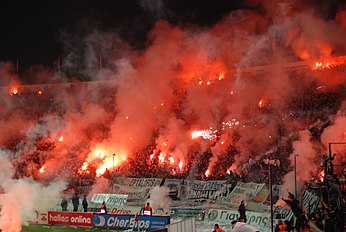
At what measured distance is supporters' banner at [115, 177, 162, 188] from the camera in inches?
843

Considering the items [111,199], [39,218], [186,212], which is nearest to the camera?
[186,212]

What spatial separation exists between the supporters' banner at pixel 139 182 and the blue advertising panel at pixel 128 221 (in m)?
3.81

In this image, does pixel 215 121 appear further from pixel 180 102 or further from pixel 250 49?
pixel 250 49

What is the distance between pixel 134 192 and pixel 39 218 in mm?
4318

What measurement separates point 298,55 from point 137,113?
9.52 m

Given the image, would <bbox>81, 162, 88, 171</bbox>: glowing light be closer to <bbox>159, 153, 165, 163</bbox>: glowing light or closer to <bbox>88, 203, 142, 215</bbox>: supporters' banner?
<bbox>159, 153, 165, 163</bbox>: glowing light

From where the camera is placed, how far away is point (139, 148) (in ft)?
89.7

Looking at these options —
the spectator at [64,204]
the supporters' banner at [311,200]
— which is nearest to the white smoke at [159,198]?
the spectator at [64,204]

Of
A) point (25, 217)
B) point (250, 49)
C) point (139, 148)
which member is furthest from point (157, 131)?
point (25, 217)

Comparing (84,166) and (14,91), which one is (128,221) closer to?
(84,166)

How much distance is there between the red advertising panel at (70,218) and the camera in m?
18.4

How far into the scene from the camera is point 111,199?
2130 centimetres

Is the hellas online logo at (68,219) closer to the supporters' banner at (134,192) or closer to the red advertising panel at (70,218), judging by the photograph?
the red advertising panel at (70,218)

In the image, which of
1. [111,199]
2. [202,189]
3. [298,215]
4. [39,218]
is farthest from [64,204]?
[298,215]
